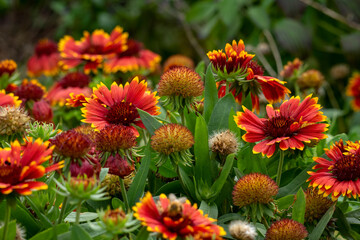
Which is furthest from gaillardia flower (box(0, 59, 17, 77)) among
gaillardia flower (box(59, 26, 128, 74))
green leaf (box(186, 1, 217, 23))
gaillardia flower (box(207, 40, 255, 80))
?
green leaf (box(186, 1, 217, 23))

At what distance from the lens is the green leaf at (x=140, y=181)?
1088 millimetres

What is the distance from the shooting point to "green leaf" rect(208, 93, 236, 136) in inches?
48.9

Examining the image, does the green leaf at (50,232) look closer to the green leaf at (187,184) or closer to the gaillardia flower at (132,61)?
the green leaf at (187,184)

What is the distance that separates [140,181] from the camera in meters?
1.10

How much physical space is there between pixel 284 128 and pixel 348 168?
16 cm

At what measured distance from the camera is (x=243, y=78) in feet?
→ 4.06

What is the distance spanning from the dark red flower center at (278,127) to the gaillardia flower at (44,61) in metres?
1.54

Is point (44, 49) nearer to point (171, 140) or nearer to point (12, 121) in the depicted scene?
point (12, 121)

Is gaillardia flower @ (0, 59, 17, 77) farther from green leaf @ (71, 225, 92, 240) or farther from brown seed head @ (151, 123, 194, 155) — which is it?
green leaf @ (71, 225, 92, 240)

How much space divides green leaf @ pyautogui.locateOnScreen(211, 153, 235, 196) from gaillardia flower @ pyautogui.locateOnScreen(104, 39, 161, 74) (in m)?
1.16

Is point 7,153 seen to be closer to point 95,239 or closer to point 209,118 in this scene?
point 95,239

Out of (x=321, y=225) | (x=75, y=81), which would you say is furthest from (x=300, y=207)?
(x=75, y=81)

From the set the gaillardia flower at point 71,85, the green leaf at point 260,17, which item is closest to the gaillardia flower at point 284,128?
the gaillardia flower at point 71,85

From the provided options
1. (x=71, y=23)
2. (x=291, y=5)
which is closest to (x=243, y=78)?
(x=291, y=5)
